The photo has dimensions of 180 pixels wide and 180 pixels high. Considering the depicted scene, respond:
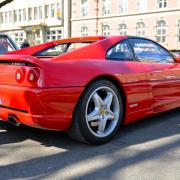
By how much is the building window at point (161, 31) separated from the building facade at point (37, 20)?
16.2 meters

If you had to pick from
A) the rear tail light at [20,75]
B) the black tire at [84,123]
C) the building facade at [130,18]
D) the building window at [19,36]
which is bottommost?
the black tire at [84,123]

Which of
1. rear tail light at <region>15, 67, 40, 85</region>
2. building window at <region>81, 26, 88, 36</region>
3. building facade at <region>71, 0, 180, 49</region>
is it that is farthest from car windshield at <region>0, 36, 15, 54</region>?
building window at <region>81, 26, 88, 36</region>

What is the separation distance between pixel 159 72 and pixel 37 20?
5702 centimetres

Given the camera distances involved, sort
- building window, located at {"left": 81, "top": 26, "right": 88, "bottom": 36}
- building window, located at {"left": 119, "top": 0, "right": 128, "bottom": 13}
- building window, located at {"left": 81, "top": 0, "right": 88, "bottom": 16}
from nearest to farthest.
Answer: building window, located at {"left": 119, "top": 0, "right": 128, "bottom": 13} → building window, located at {"left": 81, "top": 0, "right": 88, "bottom": 16} → building window, located at {"left": 81, "top": 26, "right": 88, "bottom": 36}

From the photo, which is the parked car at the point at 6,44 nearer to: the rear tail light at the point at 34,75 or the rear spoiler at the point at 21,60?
the rear spoiler at the point at 21,60

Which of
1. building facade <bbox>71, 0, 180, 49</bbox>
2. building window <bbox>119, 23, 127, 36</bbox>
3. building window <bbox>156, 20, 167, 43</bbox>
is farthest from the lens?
building window <bbox>119, 23, 127, 36</bbox>

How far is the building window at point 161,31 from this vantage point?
1752 inches

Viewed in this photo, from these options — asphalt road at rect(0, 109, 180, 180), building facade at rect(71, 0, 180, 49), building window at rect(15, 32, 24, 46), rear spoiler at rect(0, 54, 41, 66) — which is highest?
building facade at rect(71, 0, 180, 49)

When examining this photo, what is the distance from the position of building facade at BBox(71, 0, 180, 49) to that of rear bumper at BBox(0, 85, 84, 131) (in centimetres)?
4068

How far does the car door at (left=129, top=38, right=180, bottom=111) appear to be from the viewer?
4.96 m

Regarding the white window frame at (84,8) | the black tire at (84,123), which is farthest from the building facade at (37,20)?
the black tire at (84,123)

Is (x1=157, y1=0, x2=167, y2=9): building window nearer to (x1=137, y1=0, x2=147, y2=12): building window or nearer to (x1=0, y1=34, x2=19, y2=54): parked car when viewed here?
(x1=137, y1=0, x2=147, y2=12): building window

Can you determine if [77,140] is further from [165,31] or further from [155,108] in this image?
[165,31]

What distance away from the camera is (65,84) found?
12.8ft
